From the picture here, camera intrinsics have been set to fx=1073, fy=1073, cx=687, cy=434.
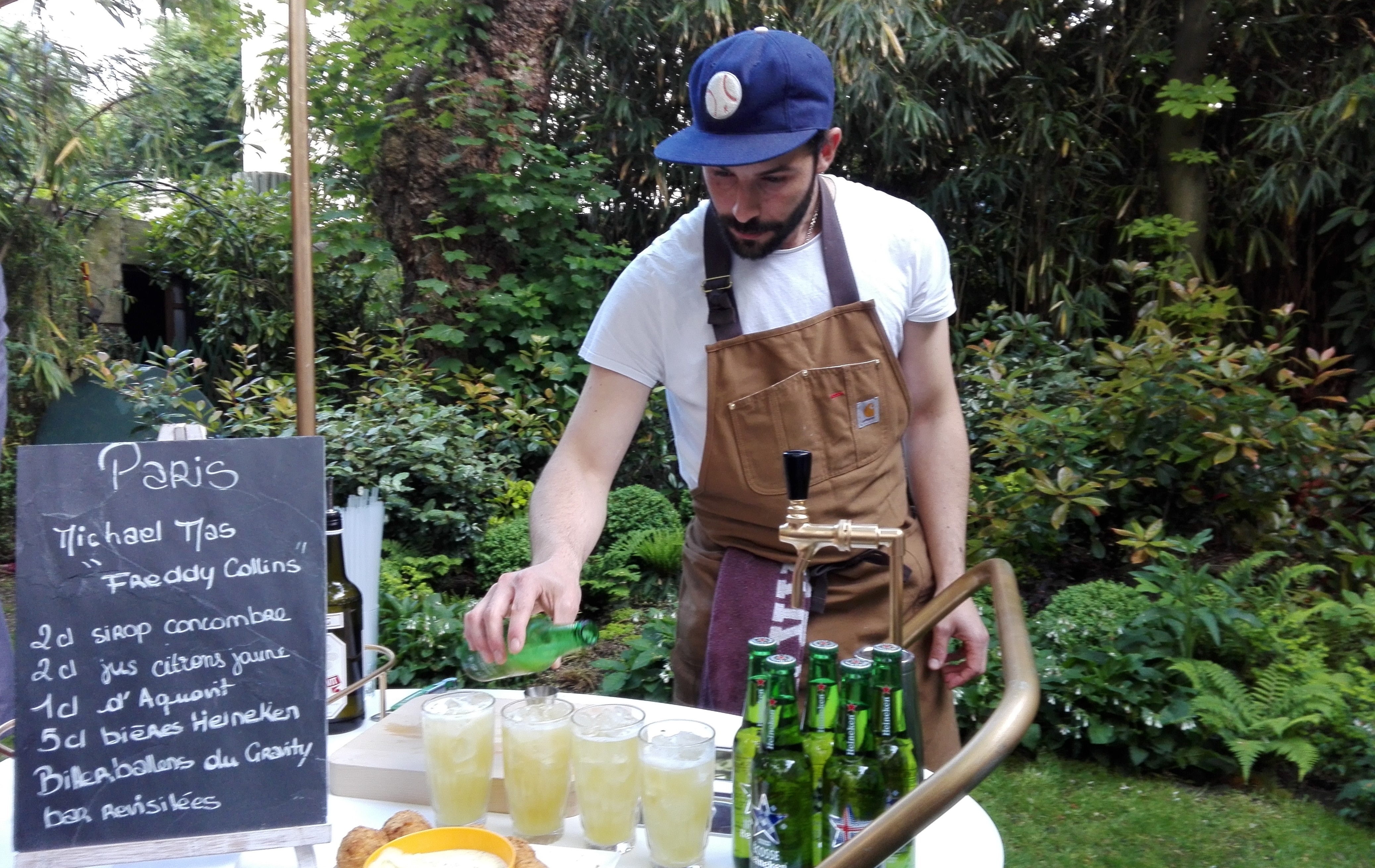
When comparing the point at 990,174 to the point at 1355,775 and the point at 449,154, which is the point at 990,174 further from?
the point at 1355,775

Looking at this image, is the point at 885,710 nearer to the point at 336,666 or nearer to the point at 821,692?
the point at 821,692

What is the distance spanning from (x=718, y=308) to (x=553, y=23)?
500cm

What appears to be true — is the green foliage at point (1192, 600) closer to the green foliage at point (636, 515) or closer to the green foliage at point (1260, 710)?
the green foliage at point (1260, 710)

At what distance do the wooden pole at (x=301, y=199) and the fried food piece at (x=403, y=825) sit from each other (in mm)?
626

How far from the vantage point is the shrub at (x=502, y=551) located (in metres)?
4.56

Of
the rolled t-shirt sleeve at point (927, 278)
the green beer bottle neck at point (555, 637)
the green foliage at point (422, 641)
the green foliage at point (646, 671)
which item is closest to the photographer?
the green beer bottle neck at point (555, 637)

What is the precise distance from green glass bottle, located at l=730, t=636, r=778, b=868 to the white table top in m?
0.07

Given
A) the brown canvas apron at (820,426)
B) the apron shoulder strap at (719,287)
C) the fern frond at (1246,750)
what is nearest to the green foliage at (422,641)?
the brown canvas apron at (820,426)

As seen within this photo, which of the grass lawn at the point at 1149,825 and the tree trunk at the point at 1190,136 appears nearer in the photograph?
the grass lawn at the point at 1149,825

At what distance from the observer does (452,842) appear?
1.19 meters

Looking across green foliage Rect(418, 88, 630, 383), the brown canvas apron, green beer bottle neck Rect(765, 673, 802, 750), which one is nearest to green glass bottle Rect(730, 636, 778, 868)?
green beer bottle neck Rect(765, 673, 802, 750)

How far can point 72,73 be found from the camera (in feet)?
19.4

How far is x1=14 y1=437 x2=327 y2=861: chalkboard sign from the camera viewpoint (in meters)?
1.13

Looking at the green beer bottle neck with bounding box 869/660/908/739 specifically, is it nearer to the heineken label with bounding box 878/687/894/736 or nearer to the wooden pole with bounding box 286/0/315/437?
the heineken label with bounding box 878/687/894/736
